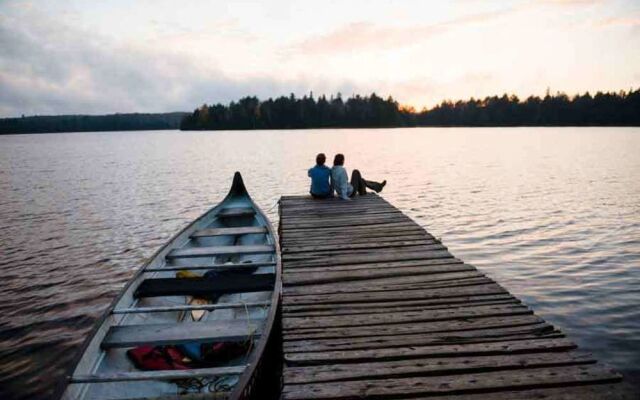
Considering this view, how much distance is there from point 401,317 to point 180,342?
2.51m

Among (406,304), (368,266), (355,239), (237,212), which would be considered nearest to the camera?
(406,304)

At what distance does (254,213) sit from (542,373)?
29.6ft

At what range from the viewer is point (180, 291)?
5867 millimetres

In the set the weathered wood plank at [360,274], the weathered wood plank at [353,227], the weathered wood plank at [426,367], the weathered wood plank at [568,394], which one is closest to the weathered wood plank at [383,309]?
the weathered wood plank at [360,274]

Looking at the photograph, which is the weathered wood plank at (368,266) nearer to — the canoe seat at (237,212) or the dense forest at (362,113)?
the canoe seat at (237,212)

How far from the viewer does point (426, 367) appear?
12.5 ft

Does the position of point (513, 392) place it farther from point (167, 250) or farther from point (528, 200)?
point (528, 200)

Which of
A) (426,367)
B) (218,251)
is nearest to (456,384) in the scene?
(426,367)

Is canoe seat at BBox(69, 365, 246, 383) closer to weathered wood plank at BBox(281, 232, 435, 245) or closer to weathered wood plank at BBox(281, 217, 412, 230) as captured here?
weathered wood plank at BBox(281, 232, 435, 245)

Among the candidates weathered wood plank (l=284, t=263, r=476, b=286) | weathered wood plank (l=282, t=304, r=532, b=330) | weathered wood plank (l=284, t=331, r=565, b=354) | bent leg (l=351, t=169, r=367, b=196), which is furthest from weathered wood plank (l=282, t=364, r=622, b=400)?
bent leg (l=351, t=169, r=367, b=196)

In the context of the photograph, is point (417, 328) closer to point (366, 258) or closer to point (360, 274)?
point (360, 274)

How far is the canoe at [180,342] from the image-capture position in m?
3.85

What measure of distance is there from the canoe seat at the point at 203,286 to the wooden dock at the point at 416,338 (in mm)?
413

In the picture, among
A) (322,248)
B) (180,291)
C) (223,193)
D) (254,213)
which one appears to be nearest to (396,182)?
(223,193)
